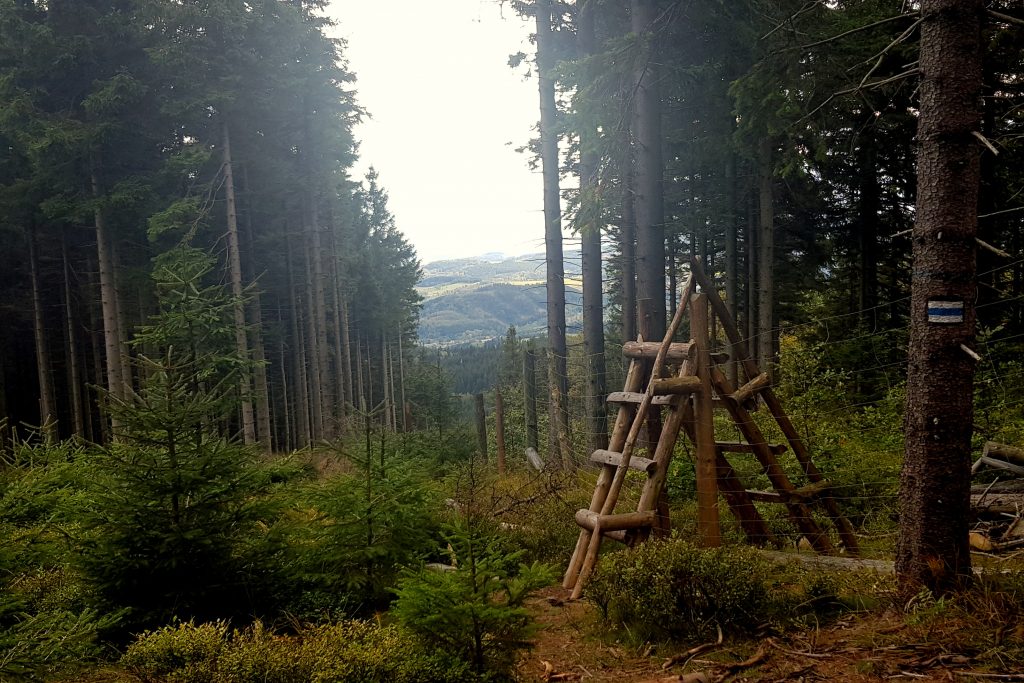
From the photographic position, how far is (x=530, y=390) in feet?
52.1

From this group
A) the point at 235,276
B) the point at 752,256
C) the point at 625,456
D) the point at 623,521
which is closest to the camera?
the point at 623,521

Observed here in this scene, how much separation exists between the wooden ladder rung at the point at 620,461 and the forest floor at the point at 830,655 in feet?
5.39

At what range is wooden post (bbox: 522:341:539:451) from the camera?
1472 centimetres

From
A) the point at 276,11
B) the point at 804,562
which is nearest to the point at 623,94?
the point at 804,562

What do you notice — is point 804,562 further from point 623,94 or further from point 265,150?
point 265,150

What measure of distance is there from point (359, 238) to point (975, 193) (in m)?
40.2

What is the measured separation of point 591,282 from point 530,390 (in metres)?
3.35

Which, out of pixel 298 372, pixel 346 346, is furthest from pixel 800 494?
pixel 346 346

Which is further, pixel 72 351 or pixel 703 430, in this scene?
pixel 72 351

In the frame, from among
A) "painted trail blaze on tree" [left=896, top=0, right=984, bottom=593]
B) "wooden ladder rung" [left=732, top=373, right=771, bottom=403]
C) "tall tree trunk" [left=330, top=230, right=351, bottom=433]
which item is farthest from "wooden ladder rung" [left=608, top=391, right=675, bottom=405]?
"tall tree trunk" [left=330, top=230, right=351, bottom=433]

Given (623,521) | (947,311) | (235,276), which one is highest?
(235,276)

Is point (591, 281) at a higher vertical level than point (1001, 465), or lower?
higher

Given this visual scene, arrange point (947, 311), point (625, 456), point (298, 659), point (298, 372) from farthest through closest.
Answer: point (298, 372), point (625, 456), point (947, 311), point (298, 659)

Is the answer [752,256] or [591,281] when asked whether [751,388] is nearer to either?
[591,281]
